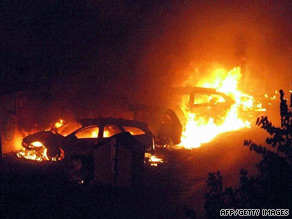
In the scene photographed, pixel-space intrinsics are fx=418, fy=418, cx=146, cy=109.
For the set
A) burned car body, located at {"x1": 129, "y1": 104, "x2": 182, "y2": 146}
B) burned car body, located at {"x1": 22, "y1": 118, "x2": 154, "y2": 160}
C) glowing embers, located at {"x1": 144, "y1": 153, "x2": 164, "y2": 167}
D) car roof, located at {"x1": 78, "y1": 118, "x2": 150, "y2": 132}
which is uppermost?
burned car body, located at {"x1": 129, "y1": 104, "x2": 182, "y2": 146}

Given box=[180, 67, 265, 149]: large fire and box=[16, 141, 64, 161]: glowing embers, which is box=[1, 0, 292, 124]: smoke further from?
box=[16, 141, 64, 161]: glowing embers

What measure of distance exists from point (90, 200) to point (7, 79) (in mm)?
7688

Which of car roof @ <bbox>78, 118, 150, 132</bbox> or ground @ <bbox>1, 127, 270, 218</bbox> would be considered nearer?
ground @ <bbox>1, 127, 270, 218</bbox>

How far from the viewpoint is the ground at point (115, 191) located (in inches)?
300

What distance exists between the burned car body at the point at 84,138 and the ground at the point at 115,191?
1.70ft

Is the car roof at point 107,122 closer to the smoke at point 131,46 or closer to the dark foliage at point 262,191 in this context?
the smoke at point 131,46

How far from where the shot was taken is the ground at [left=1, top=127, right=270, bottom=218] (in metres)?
7.62

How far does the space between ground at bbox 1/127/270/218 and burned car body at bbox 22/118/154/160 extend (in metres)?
0.52

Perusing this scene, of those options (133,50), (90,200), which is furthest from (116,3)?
(90,200)

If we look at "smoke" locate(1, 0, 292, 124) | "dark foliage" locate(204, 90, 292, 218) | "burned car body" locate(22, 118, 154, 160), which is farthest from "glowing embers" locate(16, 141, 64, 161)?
"dark foliage" locate(204, 90, 292, 218)

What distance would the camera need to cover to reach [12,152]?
13.5 metres

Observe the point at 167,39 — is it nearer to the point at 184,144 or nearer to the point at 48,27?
the point at 48,27

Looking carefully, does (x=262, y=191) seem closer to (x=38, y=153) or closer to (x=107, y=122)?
(x=107, y=122)

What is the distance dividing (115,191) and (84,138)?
8.37ft
